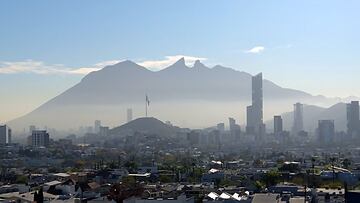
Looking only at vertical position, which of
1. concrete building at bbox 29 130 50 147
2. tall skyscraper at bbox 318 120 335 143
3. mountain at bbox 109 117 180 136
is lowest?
concrete building at bbox 29 130 50 147

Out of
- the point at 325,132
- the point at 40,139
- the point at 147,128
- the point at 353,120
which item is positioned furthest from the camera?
the point at 147,128

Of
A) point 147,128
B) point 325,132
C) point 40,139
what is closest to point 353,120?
point 325,132

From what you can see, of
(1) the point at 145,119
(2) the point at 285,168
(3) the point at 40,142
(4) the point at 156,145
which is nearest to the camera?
(2) the point at 285,168

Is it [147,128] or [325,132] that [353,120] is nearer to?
[325,132]

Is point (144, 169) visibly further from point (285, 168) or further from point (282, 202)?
point (282, 202)

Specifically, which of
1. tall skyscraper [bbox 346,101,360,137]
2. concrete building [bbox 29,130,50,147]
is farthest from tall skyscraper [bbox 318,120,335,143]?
concrete building [bbox 29,130,50,147]

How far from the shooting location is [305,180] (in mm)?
40156

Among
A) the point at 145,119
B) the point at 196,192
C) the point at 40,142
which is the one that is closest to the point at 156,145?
the point at 40,142

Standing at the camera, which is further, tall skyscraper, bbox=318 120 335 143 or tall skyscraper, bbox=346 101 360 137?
tall skyscraper, bbox=346 101 360 137

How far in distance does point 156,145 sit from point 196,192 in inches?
3727

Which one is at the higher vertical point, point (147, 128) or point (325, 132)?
point (147, 128)

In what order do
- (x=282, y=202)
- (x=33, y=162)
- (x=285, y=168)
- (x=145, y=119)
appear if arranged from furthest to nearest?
(x=145, y=119), (x=33, y=162), (x=285, y=168), (x=282, y=202)

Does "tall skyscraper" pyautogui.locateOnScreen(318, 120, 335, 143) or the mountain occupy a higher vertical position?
the mountain

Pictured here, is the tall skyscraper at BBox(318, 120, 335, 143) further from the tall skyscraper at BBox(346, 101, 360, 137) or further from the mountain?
the mountain
